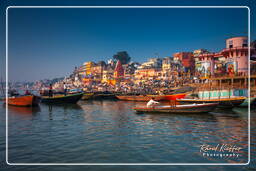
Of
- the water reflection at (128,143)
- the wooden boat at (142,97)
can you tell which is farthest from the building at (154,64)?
the water reflection at (128,143)

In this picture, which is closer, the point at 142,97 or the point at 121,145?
the point at 121,145

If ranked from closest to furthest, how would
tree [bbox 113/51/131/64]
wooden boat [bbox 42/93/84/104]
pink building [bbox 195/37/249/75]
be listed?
wooden boat [bbox 42/93/84/104] → pink building [bbox 195/37/249/75] → tree [bbox 113/51/131/64]

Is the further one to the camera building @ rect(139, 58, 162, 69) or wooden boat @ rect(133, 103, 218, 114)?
building @ rect(139, 58, 162, 69)

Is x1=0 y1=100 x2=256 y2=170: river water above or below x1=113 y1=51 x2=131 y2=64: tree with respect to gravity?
below

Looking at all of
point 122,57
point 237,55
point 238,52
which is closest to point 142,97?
point 237,55

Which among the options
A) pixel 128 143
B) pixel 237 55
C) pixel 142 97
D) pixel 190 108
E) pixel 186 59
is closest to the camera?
pixel 128 143

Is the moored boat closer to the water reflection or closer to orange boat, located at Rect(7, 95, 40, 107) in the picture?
orange boat, located at Rect(7, 95, 40, 107)

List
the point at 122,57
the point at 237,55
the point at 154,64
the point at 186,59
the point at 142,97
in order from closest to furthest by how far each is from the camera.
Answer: the point at 237,55
the point at 142,97
the point at 186,59
the point at 154,64
the point at 122,57

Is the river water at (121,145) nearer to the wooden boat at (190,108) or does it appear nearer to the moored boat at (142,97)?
the wooden boat at (190,108)

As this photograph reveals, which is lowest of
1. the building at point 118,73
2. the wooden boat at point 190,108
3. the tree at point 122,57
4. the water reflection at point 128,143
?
the water reflection at point 128,143

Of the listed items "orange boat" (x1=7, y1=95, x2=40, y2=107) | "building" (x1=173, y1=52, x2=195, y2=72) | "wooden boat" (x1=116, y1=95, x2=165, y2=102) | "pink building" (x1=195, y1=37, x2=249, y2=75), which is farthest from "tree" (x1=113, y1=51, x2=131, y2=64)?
"orange boat" (x1=7, y1=95, x2=40, y2=107)

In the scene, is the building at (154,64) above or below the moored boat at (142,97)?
above

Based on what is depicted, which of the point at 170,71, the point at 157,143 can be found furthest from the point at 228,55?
the point at 157,143

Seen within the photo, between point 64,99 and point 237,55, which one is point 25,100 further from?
point 237,55
